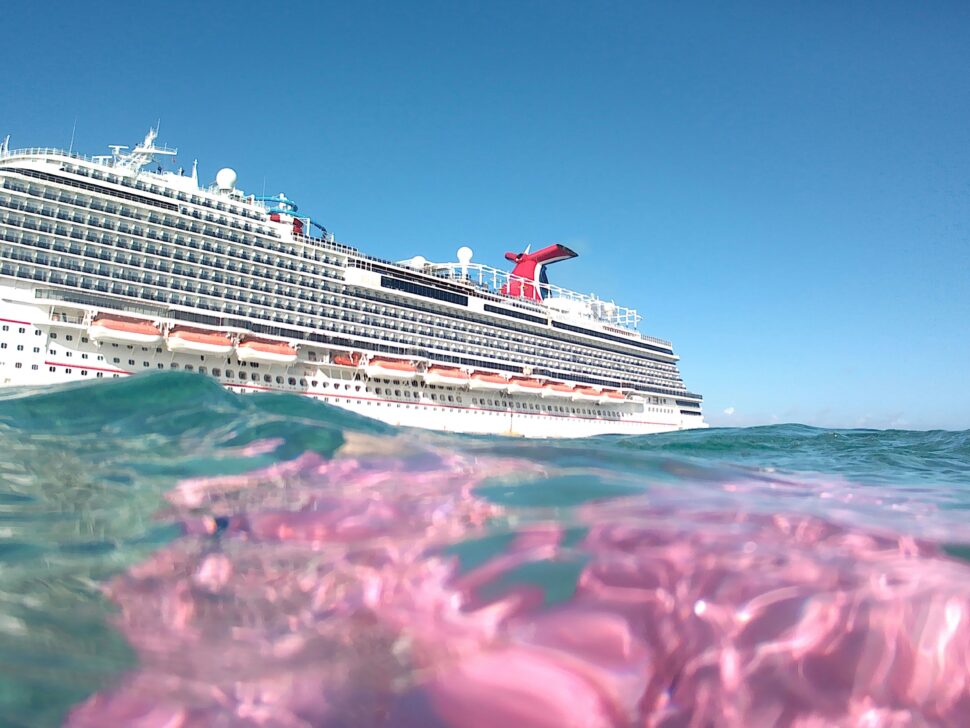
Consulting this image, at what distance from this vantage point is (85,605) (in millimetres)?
2482

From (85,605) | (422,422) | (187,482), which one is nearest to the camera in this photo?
(85,605)

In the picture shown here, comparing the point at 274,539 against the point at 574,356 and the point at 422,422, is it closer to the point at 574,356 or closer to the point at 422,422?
the point at 422,422

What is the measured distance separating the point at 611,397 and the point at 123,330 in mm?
42792

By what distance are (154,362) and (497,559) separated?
3720 centimetres

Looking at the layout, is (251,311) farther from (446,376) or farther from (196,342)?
(446,376)

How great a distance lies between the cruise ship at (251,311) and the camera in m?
32.0

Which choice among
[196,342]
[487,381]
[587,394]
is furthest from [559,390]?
[196,342]

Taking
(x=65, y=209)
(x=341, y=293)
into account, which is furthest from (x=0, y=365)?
(x=341, y=293)

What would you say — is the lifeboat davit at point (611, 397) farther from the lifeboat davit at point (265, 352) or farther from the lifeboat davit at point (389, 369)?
the lifeboat davit at point (265, 352)

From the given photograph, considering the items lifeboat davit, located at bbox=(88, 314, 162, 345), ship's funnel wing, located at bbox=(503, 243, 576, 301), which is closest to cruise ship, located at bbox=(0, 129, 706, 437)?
lifeboat davit, located at bbox=(88, 314, 162, 345)

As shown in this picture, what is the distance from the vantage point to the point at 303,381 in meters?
39.4

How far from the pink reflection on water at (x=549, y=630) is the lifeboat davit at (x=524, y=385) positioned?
152 ft

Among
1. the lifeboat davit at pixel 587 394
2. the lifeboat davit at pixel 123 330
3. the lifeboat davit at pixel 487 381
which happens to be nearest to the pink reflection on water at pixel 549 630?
the lifeboat davit at pixel 123 330

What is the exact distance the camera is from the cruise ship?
3197 centimetres
